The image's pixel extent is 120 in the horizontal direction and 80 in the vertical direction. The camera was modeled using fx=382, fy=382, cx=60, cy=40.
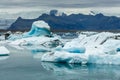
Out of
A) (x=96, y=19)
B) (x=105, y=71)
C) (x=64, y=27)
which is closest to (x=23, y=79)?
(x=105, y=71)

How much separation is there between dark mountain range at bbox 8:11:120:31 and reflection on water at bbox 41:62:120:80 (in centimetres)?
8838

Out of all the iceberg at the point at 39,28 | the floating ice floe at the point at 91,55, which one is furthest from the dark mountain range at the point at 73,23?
the floating ice floe at the point at 91,55

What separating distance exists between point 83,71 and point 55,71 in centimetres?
98

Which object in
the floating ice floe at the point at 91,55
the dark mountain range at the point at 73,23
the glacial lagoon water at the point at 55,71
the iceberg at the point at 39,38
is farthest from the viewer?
the dark mountain range at the point at 73,23

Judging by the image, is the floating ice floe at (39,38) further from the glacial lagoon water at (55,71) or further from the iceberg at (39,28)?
the glacial lagoon water at (55,71)

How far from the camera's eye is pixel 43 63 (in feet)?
50.1

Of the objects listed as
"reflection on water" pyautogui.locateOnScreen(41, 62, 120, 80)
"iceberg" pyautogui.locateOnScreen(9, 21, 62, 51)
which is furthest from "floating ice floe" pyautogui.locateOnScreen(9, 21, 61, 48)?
"reflection on water" pyautogui.locateOnScreen(41, 62, 120, 80)

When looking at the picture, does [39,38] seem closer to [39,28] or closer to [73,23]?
[39,28]

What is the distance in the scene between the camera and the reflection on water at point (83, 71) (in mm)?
11805

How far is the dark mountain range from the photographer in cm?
10797

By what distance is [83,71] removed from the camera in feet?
43.1

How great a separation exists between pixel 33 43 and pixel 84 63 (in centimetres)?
1539

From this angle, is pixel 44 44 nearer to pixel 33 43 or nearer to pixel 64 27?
pixel 33 43

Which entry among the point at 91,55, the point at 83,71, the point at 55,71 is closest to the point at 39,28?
the point at 91,55
